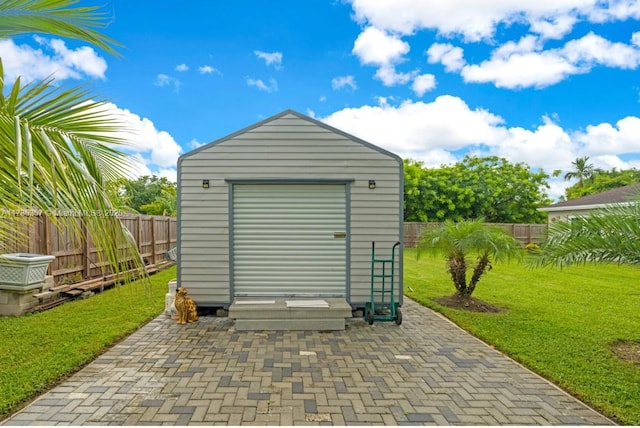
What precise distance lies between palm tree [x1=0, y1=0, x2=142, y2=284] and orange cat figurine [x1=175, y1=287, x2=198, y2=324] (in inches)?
147

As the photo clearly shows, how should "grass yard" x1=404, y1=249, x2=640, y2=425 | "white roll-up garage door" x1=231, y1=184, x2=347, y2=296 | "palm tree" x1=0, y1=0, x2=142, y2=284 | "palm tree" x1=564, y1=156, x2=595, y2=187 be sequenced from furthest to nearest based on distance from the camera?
"palm tree" x1=564, y1=156, x2=595, y2=187 < "white roll-up garage door" x1=231, y1=184, x2=347, y2=296 < "grass yard" x1=404, y1=249, x2=640, y2=425 < "palm tree" x1=0, y1=0, x2=142, y2=284

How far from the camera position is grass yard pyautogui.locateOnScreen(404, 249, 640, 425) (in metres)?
3.27

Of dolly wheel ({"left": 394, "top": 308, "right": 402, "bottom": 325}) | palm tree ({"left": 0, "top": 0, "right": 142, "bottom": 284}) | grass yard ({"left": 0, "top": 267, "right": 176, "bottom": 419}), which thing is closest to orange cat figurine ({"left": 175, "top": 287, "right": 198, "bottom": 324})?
grass yard ({"left": 0, "top": 267, "right": 176, "bottom": 419})

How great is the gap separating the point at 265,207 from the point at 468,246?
3.46 metres

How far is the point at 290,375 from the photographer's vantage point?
11.3 feet

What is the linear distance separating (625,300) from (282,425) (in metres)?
7.79

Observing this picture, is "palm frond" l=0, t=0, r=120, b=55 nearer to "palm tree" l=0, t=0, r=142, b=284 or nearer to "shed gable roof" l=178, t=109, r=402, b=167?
"palm tree" l=0, t=0, r=142, b=284

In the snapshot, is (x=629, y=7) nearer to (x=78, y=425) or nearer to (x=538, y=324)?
(x=538, y=324)

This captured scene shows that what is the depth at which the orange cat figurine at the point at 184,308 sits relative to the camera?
207 inches

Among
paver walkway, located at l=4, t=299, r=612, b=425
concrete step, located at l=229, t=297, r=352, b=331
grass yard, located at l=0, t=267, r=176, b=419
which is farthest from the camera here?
concrete step, located at l=229, t=297, r=352, b=331

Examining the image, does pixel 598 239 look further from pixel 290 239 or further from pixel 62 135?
pixel 62 135

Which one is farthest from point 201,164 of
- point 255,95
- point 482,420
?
point 255,95

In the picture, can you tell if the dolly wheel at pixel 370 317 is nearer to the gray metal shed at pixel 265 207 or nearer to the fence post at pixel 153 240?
the gray metal shed at pixel 265 207

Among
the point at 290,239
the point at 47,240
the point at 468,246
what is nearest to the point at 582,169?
the point at 468,246
